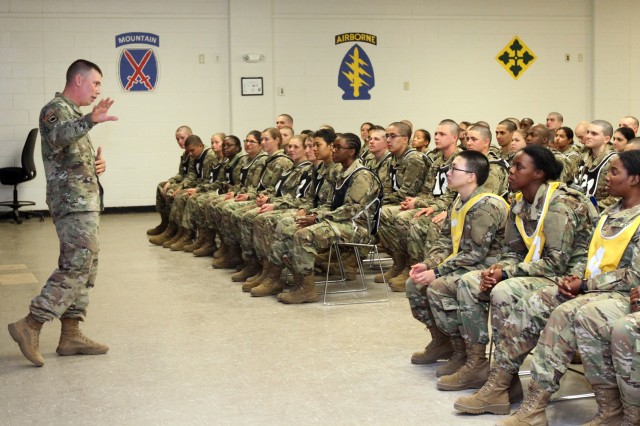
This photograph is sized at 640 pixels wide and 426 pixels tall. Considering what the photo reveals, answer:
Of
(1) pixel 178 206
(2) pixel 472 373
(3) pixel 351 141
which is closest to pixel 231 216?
(1) pixel 178 206

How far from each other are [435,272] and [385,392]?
718mm

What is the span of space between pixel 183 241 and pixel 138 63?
14.8ft

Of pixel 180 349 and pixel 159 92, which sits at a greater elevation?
pixel 159 92

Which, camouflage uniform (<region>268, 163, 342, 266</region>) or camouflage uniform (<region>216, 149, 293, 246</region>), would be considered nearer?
camouflage uniform (<region>268, 163, 342, 266</region>)

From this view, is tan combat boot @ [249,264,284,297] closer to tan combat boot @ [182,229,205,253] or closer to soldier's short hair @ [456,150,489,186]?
tan combat boot @ [182,229,205,253]

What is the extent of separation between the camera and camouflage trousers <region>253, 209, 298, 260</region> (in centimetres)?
748

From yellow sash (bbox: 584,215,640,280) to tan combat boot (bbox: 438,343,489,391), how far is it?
74cm

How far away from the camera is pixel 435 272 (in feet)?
16.0

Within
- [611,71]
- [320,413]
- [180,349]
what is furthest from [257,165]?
[611,71]

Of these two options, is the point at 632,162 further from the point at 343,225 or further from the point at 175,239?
the point at 175,239

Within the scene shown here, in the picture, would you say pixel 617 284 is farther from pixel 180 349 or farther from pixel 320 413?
pixel 180 349

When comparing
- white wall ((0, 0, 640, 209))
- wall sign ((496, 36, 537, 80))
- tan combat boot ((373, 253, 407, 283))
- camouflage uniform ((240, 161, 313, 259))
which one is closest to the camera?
tan combat boot ((373, 253, 407, 283))

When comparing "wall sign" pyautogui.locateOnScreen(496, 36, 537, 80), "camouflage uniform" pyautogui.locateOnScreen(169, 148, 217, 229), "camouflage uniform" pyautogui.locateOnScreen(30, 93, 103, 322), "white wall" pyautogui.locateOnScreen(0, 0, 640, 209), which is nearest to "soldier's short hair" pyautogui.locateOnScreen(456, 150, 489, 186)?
"camouflage uniform" pyautogui.locateOnScreen(30, 93, 103, 322)

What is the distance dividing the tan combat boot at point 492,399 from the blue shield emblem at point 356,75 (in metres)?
10.5
